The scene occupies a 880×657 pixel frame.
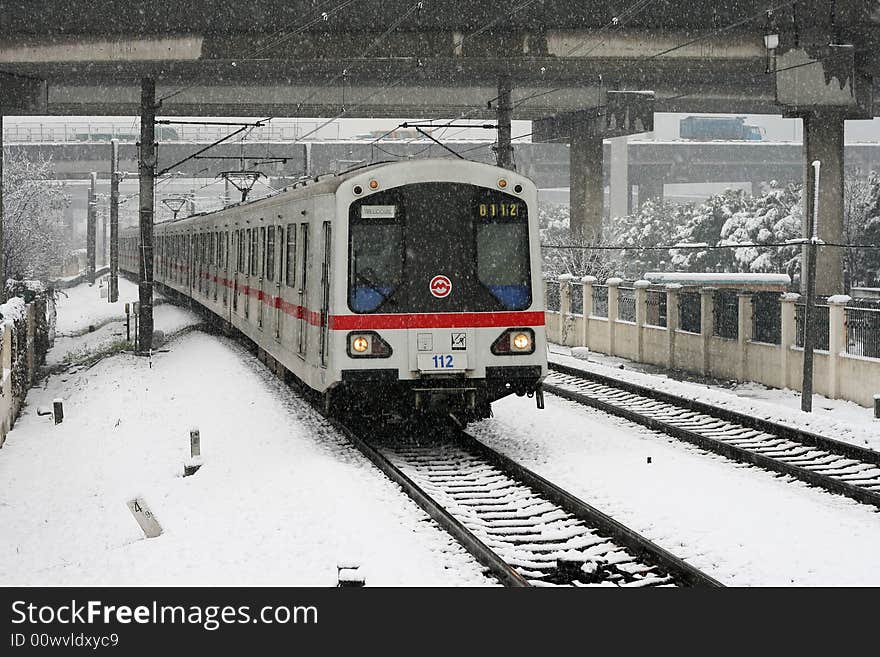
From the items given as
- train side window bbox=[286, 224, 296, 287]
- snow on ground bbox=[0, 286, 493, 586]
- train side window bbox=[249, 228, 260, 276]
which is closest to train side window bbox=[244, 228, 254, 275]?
train side window bbox=[249, 228, 260, 276]

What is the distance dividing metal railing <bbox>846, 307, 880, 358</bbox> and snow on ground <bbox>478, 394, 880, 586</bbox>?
640 centimetres

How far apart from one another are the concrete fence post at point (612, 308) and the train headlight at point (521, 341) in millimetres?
14932

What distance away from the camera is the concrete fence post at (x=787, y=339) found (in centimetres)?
2169

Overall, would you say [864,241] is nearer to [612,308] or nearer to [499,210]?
[612,308]

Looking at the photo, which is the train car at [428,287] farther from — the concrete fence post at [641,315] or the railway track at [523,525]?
the concrete fence post at [641,315]

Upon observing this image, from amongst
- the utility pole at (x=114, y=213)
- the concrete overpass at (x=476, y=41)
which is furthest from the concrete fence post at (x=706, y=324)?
the utility pole at (x=114, y=213)

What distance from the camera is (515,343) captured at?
13.5 m

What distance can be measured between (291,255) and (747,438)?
6135 millimetres

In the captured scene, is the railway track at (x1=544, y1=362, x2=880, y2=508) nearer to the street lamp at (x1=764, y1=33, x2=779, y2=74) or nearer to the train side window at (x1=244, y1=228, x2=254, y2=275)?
the train side window at (x1=244, y1=228, x2=254, y2=275)

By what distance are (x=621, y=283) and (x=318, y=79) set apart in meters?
12.4

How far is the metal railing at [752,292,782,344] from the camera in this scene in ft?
74.5

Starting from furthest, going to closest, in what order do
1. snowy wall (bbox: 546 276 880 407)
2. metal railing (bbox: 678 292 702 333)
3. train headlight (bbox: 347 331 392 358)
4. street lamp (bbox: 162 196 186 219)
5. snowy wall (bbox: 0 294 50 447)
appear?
street lamp (bbox: 162 196 186 219), metal railing (bbox: 678 292 702 333), snowy wall (bbox: 546 276 880 407), snowy wall (bbox: 0 294 50 447), train headlight (bbox: 347 331 392 358)

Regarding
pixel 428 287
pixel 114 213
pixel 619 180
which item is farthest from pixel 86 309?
pixel 428 287
